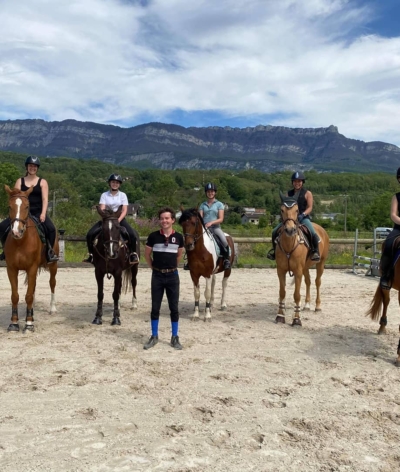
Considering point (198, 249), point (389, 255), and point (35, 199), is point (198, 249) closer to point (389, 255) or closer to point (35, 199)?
point (35, 199)

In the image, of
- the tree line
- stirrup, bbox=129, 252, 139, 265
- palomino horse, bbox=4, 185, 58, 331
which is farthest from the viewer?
the tree line

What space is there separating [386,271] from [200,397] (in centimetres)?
341

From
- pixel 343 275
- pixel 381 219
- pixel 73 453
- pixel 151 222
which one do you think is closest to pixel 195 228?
pixel 73 453

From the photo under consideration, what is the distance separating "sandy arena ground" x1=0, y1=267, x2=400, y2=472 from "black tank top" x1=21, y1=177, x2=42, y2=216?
6.39 feet

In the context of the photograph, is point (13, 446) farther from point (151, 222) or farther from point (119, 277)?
point (151, 222)

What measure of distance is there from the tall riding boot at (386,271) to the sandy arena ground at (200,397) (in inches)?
39.3

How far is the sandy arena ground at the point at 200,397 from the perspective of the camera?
309 centimetres

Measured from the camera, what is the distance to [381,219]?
64.1 m

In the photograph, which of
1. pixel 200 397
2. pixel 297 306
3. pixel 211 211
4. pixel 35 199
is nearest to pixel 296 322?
pixel 297 306

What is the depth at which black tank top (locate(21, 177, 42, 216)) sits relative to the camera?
6.62 meters

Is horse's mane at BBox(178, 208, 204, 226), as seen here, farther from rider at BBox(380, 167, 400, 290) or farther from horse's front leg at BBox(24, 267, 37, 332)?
rider at BBox(380, 167, 400, 290)

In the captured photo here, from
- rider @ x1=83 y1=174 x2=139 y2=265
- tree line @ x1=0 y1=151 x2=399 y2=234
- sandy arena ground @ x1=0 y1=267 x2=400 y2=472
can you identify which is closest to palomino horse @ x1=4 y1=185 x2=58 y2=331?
sandy arena ground @ x1=0 y1=267 x2=400 y2=472

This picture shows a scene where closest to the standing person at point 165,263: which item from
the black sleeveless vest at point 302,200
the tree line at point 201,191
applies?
the black sleeveless vest at point 302,200

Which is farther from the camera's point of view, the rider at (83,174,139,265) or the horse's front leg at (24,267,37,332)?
the rider at (83,174,139,265)
